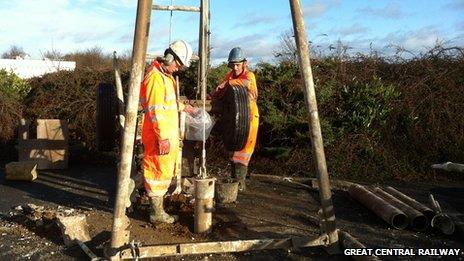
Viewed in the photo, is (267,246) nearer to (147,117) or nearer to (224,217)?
(224,217)

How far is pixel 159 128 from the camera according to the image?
586 centimetres

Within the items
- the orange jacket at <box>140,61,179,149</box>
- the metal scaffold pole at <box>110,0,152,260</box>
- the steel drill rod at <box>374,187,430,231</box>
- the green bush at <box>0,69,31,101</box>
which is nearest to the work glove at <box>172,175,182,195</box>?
the orange jacket at <box>140,61,179,149</box>

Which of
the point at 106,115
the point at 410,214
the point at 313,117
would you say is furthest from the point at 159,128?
the point at 410,214

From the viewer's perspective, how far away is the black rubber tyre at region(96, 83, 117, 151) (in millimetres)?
6734

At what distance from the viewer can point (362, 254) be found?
480 cm

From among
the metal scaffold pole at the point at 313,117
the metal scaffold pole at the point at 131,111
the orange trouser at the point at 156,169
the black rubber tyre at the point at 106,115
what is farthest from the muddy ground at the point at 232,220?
the black rubber tyre at the point at 106,115

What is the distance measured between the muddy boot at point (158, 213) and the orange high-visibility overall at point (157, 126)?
0.31 ft

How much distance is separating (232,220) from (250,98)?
2.09 metres

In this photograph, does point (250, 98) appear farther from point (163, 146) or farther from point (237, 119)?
point (163, 146)

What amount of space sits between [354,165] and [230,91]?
4.17 meters

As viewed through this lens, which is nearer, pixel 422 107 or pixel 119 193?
pixel 119 193

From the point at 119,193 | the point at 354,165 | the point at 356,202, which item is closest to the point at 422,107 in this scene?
the point at 354,165

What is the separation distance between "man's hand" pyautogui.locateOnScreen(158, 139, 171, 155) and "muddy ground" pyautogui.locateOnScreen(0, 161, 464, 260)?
3.07 ft

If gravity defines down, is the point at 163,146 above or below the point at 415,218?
above
